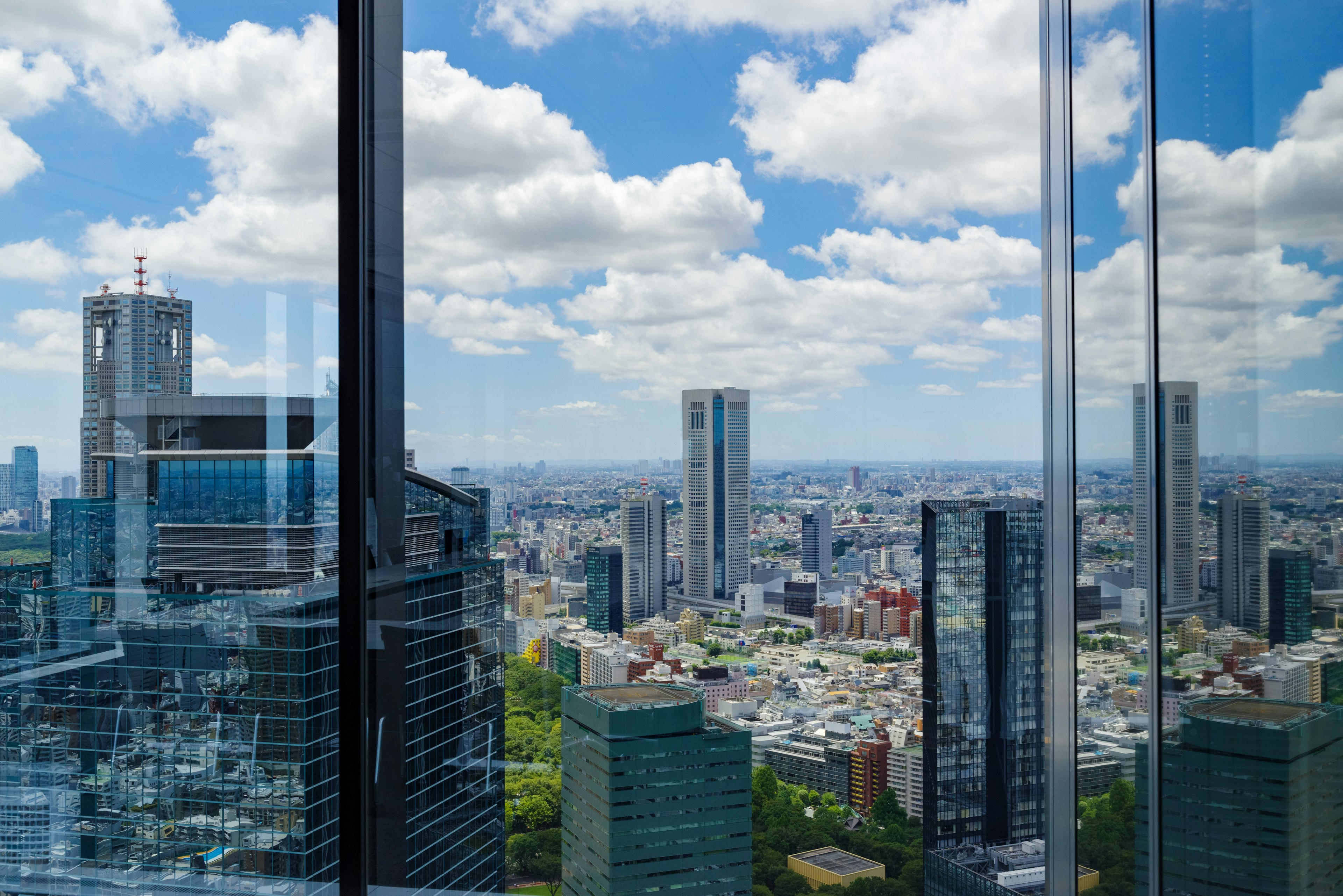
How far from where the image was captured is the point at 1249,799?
45.2 inches

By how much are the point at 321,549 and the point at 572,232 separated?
89 centimetres

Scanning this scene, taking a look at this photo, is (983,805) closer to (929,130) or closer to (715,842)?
(715,842)

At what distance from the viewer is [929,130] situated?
1.51 m

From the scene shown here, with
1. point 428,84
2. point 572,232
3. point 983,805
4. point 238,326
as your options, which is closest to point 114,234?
point 238,326

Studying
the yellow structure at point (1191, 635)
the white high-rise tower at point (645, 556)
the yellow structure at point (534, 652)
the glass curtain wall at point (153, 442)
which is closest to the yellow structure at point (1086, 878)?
the yellow structure at point (1191, 635)

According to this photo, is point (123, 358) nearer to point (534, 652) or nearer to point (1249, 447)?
point (534, 652)

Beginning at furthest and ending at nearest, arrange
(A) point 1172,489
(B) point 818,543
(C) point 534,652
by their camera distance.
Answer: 1. (C) point 534,652
2. (B) point 818,543
3. (A) point 1172,489

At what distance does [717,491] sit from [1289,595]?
94cm

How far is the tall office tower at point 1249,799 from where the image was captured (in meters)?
1.06

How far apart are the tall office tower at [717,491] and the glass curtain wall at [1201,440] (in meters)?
0.57

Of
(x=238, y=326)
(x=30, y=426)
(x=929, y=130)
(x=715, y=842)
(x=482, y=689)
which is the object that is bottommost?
(x=715, y=842)

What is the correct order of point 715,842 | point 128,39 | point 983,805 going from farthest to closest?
point 128,39, point 715,842, point 983,805

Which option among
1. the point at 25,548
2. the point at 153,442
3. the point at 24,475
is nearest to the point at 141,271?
the point at 153,442

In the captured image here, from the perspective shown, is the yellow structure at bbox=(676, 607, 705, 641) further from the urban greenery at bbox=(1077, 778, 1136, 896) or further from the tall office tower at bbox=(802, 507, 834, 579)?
the urban greenery at bbox=(1077, 778, 1136, 896)
